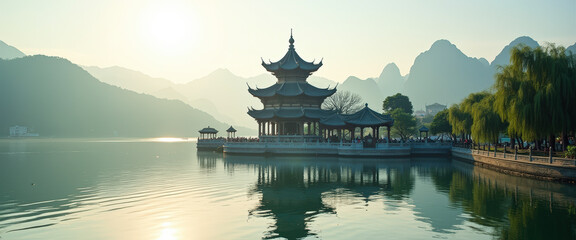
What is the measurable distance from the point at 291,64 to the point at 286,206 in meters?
44.5

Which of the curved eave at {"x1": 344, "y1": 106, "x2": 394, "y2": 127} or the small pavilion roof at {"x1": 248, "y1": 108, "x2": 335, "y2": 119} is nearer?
the curved eave at {"x1": 344, "y1": 106, "x2": 394, "y2": 127}

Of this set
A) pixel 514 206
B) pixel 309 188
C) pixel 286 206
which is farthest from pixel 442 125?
pixel 286 206

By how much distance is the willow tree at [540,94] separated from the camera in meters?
29.3

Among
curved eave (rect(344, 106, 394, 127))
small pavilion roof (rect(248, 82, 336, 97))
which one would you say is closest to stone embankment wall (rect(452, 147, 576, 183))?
curved eave (rect(344, 106, 394, 127))

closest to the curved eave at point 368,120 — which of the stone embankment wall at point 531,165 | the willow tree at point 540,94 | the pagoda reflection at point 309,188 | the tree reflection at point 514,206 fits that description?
the pagoda reflection at point 309,188

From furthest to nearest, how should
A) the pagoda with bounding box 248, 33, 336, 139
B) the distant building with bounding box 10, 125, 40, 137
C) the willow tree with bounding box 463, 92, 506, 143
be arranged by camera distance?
the distant building with bounding box 10, 125, 40, 137, the pagoda with bounding box 248, 33, 336, 139, the willow tree with bounding box 463, 92, 506, 143

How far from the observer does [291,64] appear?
63.1 m

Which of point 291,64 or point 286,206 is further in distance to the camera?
point 291,64

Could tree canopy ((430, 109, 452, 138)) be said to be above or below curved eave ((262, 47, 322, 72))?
below

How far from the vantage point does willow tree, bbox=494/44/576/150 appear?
96.3ft

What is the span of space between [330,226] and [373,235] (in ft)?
6.32

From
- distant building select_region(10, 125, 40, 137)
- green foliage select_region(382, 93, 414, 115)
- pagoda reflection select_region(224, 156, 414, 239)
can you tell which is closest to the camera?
pagoda reflection select_region(224, 156, 414, 239)

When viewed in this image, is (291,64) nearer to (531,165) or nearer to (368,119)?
(368,119)

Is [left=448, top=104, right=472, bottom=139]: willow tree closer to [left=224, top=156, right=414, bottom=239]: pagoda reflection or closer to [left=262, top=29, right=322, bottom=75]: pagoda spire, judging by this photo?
[left=224, top=156, right=414, bottom=239]: pagoda reflection
